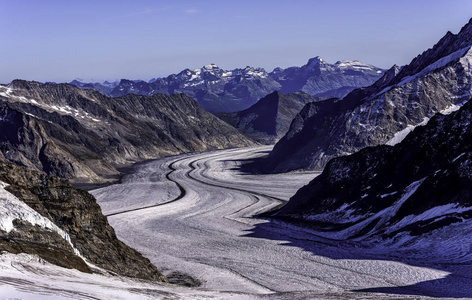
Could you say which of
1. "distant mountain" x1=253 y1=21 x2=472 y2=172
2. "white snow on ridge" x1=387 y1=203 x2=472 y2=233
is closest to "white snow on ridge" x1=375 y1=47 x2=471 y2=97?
"distant mountain" x1=253 y1=21 x2=472 y2=172

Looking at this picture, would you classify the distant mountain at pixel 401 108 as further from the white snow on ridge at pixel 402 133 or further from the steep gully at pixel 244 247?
the steep gully at pixel 244 247

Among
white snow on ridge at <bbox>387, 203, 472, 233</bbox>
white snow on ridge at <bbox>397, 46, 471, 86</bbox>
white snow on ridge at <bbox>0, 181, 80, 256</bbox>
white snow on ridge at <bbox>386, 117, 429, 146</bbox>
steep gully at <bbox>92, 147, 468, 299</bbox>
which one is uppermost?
white snow on ridge at <bbox>397, 46, 471, 86</bbox>

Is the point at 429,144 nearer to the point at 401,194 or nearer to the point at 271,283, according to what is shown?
the point at 401,194

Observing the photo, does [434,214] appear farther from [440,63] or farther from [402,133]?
[440,63]

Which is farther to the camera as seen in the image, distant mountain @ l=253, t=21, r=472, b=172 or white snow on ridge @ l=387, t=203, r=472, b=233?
distant mountain @ l=253, t=21, r=472, b=172

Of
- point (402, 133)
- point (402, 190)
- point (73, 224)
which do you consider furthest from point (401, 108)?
point (73, 224)

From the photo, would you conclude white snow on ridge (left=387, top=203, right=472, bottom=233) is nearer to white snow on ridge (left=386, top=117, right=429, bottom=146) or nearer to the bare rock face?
the bare rock face

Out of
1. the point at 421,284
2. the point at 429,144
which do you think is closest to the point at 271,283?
the point at 421,284
